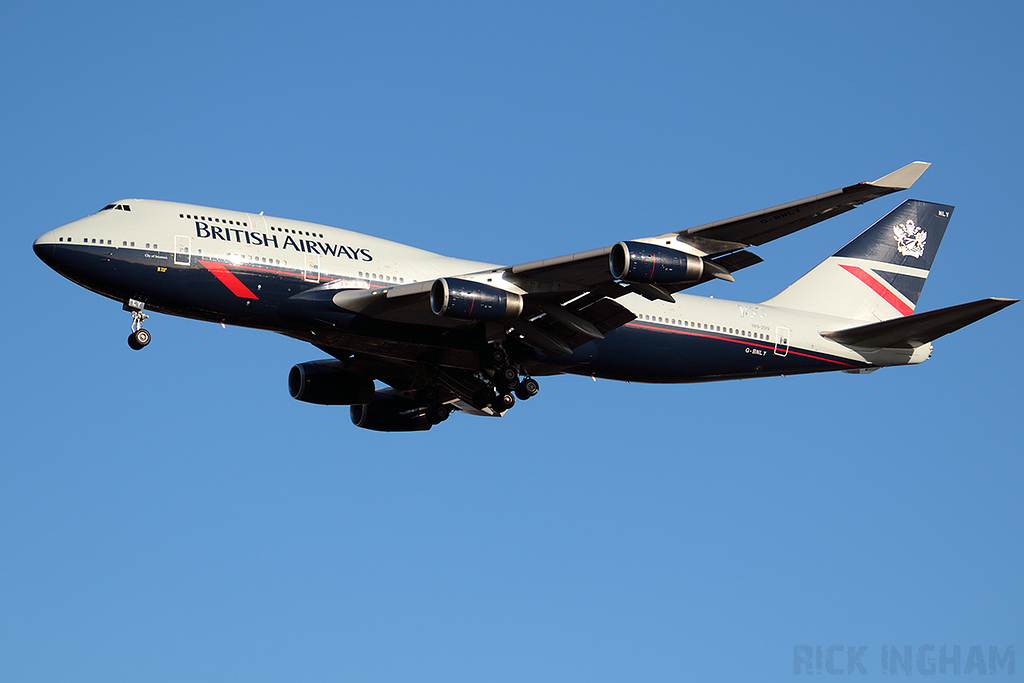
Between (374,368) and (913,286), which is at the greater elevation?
(913,286)

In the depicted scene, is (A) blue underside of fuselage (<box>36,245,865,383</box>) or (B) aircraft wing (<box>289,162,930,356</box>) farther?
(A) blue underside of fuselage (<box>36,245,865,383</box>)

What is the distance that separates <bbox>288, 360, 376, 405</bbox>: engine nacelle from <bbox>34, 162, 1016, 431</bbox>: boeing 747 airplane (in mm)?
61

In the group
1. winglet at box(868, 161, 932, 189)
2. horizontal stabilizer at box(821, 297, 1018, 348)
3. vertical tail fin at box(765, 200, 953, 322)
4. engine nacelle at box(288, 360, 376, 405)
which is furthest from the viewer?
vertical tail fin at box(765, 200, 953, 322)

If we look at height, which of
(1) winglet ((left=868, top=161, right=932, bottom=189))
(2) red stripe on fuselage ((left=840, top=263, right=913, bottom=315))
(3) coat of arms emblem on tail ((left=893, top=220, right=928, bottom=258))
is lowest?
(1) winglet ((left=868, top=161, right=932, bottom=189))

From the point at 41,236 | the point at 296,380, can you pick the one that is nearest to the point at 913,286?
the point at 296,380

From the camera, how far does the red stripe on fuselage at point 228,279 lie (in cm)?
2983

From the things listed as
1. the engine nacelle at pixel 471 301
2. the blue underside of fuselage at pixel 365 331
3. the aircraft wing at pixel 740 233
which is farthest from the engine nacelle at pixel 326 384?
the aircraft wing at pixel 740 233

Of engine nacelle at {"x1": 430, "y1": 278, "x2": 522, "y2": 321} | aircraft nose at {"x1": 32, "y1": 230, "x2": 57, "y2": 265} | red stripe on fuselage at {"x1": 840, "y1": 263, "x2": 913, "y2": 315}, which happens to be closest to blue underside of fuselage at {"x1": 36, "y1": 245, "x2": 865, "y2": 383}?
aircraft nose at {"x1": 32, "y1": 230, "x2": 57, "y2": 265}

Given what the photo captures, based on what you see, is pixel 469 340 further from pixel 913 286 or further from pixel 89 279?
pixel 913 286

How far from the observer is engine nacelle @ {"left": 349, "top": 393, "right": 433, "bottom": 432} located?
130 feet

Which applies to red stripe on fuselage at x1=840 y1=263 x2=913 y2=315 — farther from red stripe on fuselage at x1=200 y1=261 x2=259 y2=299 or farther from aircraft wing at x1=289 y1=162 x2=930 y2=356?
red stripe on fuselage at x1=200 y1=261 x2=259 y2=299

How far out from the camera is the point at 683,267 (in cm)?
2833

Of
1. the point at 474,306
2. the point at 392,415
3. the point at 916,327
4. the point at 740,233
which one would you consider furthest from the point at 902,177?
the point at 392,415

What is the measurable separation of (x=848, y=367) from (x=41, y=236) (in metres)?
26.2
